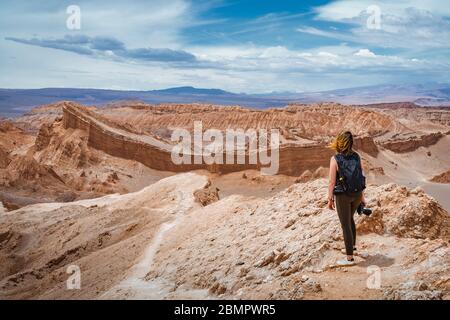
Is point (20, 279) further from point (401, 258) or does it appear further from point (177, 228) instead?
point (401, 258)

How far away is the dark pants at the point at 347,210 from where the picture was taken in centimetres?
500

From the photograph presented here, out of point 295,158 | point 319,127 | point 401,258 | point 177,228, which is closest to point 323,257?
point 401,258

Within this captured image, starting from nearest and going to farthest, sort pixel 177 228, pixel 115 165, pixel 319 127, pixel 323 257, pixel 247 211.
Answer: pixel 323 257 → pixel 247 211 → pixel 177 228 → pixel 115 165 → pixel 319 127

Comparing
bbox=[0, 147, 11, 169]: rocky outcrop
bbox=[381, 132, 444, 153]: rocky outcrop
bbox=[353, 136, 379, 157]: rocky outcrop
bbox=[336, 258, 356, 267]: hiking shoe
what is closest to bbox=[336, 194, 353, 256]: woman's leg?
bbox=[336, 258, 356, 267]: hiking shoe

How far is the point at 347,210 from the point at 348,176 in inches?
Answer: 13.1

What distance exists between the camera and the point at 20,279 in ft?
32.9

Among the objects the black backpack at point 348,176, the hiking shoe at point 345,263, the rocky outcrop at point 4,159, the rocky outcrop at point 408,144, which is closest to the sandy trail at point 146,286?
the hiking shoe at point 345,263

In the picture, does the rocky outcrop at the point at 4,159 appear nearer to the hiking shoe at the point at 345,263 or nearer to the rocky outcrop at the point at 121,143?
the rocky outcrop at the point at 121,143

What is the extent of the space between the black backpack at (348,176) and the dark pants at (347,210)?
66mm

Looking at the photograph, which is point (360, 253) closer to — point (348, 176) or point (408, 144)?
point (348, 176)

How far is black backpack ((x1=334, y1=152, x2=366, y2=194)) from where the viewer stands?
16.2 feet

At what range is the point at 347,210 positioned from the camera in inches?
197
